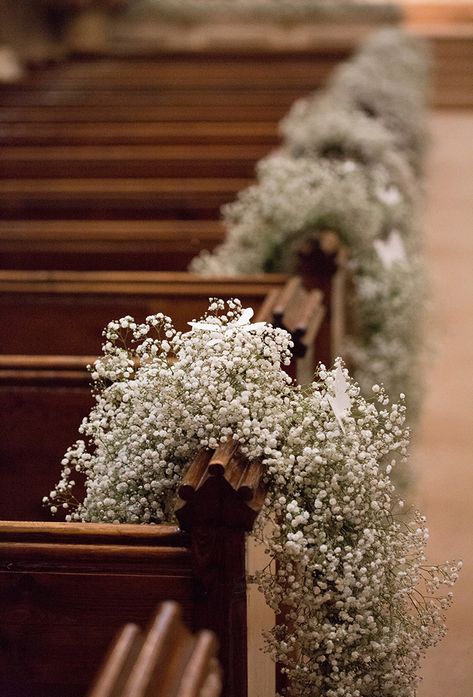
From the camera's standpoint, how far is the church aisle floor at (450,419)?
95.8 inches

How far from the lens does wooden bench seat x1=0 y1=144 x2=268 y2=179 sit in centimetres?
532

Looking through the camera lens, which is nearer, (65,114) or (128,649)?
(128,649)

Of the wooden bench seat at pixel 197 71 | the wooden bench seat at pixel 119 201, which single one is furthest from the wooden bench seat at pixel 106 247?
the wooden bench seat at pixel 197 71

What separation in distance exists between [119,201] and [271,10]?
31.3 ft

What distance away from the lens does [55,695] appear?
1620mm

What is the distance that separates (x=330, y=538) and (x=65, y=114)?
6218mm

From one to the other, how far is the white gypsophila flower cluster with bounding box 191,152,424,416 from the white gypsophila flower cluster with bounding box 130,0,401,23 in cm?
934

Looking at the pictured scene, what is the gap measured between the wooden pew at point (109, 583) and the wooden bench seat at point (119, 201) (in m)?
3.11

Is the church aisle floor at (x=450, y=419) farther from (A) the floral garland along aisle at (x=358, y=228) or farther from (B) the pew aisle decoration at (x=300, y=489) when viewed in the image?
(B) the pew aisle decoration at (x=300, y=489)

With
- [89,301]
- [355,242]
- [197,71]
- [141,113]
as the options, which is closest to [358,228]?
[355,242]

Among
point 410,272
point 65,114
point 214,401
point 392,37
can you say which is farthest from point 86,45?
point 214,401

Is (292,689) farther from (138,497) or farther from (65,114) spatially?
(65,114)

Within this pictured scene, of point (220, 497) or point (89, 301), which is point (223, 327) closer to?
point (220, 497)

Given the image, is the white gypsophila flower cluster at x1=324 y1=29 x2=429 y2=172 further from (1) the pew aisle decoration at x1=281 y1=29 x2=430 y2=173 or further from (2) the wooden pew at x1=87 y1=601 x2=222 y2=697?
(2) the wooden pew at x1=87 y1=601 x2=222 y2=697
